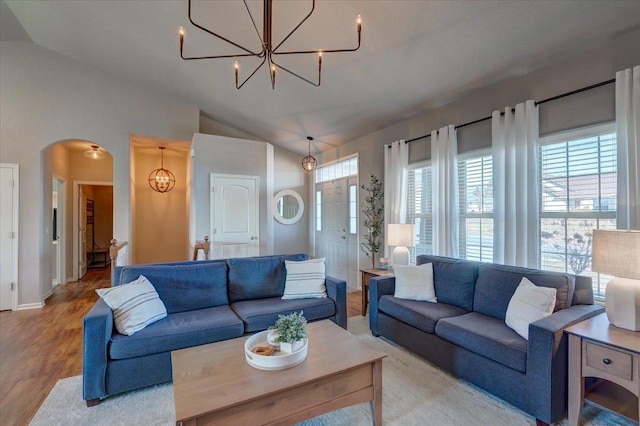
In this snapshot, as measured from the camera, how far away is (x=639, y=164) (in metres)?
2.14

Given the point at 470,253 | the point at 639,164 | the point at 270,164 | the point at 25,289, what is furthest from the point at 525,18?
the point at 25,289

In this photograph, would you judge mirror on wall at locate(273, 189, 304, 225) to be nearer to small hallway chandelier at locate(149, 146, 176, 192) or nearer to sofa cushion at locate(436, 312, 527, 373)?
small hallway chandelier at locate(149, 146, 176, 192)

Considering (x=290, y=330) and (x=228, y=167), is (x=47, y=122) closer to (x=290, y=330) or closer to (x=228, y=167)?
(x=228, y=167)

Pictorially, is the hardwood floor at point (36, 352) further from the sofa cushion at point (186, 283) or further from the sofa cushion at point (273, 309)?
the sofa cushion at point (273, 309)

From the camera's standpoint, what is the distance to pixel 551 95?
2686 mm

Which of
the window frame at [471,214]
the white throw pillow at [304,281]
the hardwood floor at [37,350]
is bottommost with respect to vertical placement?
the hardwood floor at [37,350]

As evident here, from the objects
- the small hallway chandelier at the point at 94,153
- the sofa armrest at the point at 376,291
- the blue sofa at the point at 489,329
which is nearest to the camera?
the blue sofa at the point at 489,329

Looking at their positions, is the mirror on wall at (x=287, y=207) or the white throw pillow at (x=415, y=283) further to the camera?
the mirror on wall at (x=287, y=207)

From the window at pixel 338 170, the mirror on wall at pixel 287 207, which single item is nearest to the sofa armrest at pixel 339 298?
the window at pixel 338 170

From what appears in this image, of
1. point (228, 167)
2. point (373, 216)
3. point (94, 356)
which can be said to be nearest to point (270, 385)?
point (94, 356)

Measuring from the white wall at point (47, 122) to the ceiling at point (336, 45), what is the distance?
241 mm

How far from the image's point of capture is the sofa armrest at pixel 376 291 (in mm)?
3104

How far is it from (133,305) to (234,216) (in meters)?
2.89

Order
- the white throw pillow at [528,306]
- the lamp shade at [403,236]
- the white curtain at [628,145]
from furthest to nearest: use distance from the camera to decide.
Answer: the lamp shade at [403,236] → the white curtain at [628,145] → the white throw pillow at [528,306]
